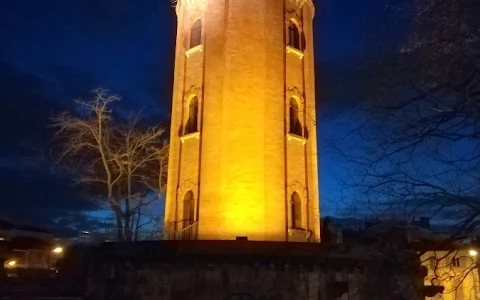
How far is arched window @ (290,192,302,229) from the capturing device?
1992cm

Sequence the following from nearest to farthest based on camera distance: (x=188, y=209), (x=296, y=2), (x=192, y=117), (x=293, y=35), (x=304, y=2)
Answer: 1. (x=188, y=209)
2. (x=192, y=117)
3. (x=293, y=35)
4. (x=296, y=2)
5. (x=304, y=2)

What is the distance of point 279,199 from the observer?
63.3 feet

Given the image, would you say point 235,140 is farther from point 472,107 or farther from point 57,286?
point 472,107

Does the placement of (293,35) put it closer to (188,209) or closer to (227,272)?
(188,209)

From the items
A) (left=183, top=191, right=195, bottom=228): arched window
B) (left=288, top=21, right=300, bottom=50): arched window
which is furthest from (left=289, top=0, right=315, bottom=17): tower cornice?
(left=183, top=191, right=195, bottom=228): arched window

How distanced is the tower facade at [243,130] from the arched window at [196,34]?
53 millimetres

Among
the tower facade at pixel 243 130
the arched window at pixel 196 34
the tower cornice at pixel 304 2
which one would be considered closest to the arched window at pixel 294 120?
the tower facade at pixel 243 130

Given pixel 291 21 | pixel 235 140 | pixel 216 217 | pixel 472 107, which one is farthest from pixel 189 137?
pixel 472 107

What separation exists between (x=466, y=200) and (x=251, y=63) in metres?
15.3

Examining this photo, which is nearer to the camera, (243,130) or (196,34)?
(243,130)

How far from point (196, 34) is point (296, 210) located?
958 cm

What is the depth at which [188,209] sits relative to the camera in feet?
66.7

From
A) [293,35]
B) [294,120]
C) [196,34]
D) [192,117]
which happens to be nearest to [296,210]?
[294,120]

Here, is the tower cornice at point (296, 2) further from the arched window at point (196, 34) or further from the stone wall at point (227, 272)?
the stone wall at point (227, 272)
